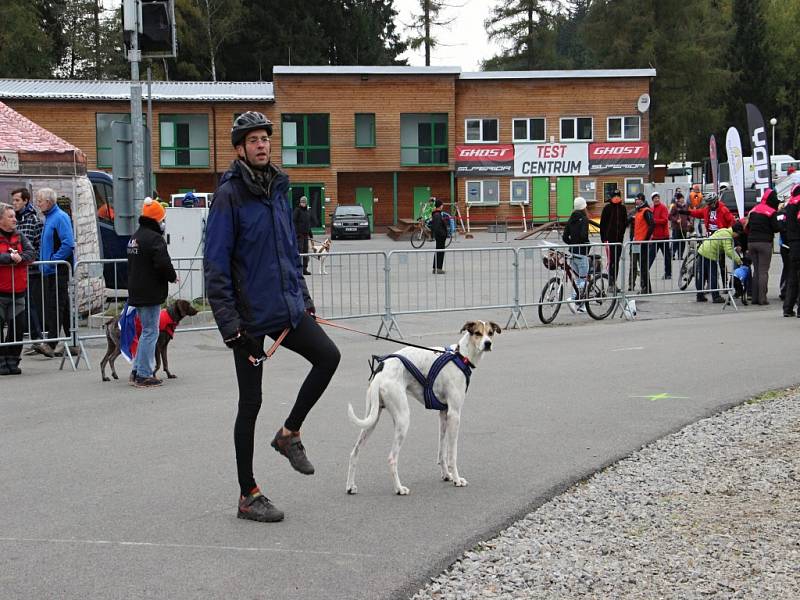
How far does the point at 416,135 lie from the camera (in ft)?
176

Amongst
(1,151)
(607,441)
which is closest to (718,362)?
(607,441)

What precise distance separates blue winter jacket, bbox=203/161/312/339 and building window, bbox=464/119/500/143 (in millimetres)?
49199

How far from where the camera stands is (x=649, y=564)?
525 centimetres

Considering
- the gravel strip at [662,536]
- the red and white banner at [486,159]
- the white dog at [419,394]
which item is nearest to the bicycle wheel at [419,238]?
the red and white banner at [486,159]

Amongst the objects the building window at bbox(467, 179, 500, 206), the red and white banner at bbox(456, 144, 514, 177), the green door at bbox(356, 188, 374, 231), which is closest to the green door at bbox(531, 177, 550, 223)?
the red and white banner at bbox(456, 144, 514, 177)

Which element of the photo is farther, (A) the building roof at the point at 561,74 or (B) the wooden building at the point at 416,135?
(A) the building roof at the point at 561,74

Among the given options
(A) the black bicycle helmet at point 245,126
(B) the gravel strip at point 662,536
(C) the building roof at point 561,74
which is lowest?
(B) the gravel strip at point 662,536

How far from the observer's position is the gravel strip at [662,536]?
4934mm

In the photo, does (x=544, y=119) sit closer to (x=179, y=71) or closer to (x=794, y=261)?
(x=179, y=71)

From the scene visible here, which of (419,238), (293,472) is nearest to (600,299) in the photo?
(293,472)

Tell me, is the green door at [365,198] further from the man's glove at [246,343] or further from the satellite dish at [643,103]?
the man's glove at [246,343]

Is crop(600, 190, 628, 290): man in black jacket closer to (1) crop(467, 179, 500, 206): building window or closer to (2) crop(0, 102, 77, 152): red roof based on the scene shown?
(2) crop(0, 102, 77, 152): red roof

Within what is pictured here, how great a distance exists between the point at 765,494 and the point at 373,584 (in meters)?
2.90

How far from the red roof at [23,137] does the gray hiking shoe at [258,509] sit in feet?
40.3
